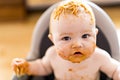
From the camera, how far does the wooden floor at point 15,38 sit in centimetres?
149

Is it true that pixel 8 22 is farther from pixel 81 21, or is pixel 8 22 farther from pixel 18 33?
pixel 81 21

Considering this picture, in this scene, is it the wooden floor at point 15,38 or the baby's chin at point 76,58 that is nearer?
the baby's chin at point 76,58

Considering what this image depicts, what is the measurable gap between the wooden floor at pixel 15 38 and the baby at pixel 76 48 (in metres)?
0.63

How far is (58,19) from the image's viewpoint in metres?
0.72

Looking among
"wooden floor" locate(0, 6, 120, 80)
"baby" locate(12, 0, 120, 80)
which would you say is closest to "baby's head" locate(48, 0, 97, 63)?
"baby" locate(12, 0, 120, 80)

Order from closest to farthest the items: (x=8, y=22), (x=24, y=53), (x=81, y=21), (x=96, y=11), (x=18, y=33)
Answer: (x=81, y=21)
(x=96, y=11)
(x=24, y=53)
(x=18, y=33)
(x=8, y=22)

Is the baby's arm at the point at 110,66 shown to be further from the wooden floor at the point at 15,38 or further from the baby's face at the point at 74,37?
the wooden floor at the point at 15,38

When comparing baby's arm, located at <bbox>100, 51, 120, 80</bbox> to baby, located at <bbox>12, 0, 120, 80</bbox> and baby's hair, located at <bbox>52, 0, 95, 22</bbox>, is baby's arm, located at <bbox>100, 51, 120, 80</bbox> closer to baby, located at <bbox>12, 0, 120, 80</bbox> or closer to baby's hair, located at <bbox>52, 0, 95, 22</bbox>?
baby, located at <bbox>12, 0, 120, 80</bbox>

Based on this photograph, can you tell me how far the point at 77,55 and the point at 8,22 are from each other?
1237 mm

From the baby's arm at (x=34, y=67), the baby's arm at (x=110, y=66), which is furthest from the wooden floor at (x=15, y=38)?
the baby's arm at (x=110, y=66)

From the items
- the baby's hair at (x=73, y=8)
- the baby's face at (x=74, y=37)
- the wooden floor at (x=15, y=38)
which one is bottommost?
the wooden floor at (x=15, y=38)

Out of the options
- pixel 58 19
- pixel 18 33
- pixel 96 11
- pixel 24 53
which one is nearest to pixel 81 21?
pixel 58 19

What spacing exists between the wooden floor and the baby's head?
2.33 ft

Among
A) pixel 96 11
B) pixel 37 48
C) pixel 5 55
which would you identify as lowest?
pixel 5 55
